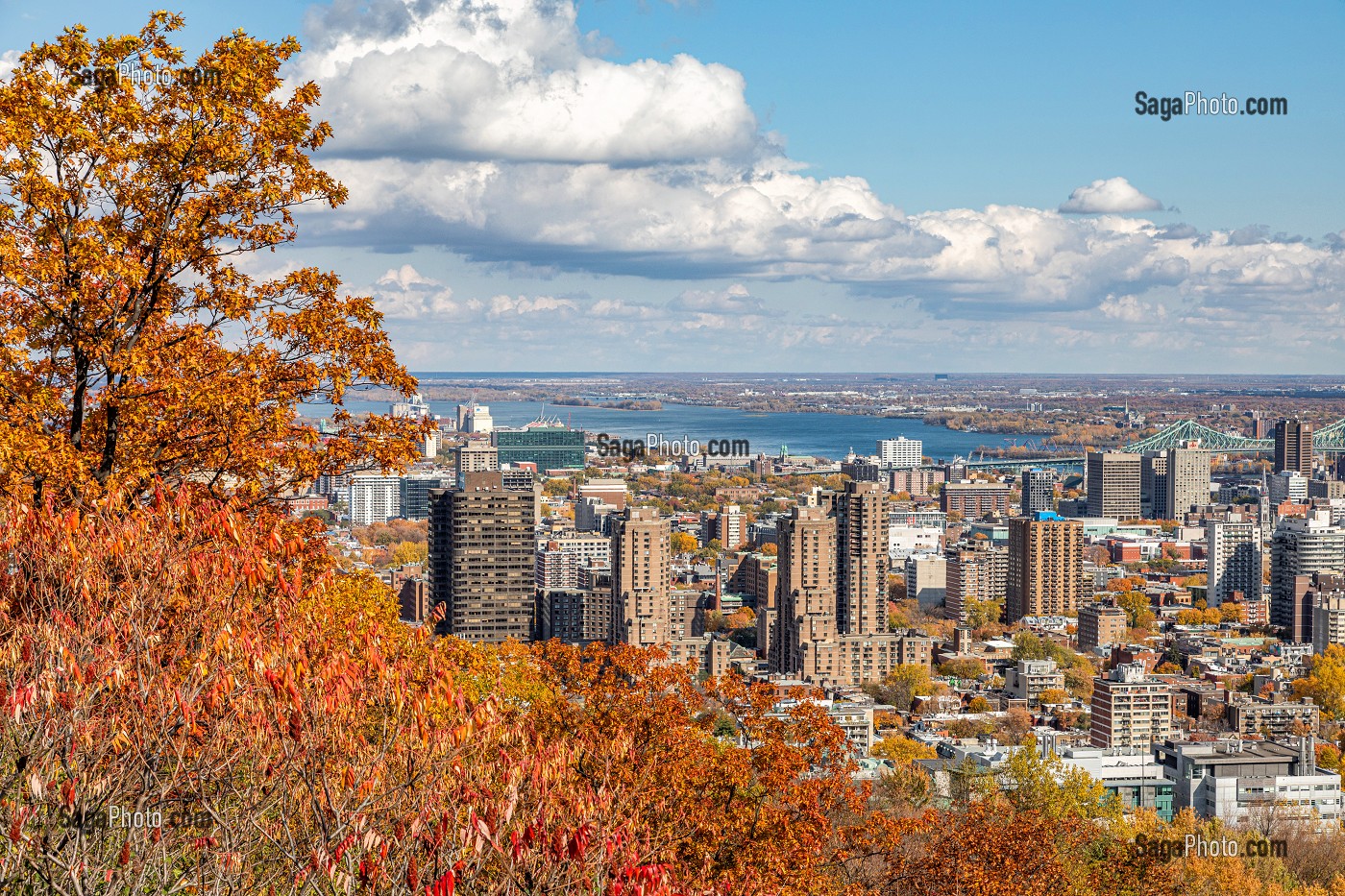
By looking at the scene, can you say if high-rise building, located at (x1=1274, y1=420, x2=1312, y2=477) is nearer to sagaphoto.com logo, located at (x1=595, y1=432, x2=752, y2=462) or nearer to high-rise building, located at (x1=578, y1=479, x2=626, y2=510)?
sagaphoto.com logo, located at (x1=595, y1=432, x2=752, y2=462)

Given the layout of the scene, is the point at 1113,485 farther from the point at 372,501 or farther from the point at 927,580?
the point at 372,501

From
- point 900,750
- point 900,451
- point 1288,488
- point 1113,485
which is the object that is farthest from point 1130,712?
point 900,451

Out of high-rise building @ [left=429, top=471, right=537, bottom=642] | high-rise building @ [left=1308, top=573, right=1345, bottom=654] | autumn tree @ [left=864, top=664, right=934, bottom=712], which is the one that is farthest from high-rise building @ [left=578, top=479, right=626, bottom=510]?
high-rise building @ [left=1308, top=573, right=1345, bottom=654]

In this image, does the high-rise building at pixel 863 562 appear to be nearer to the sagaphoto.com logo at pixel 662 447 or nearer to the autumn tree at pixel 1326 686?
the autumn tree at pixel 1326 686

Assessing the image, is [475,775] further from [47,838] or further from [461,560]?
[461,560]

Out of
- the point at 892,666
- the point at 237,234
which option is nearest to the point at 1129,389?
the point at 892,666
